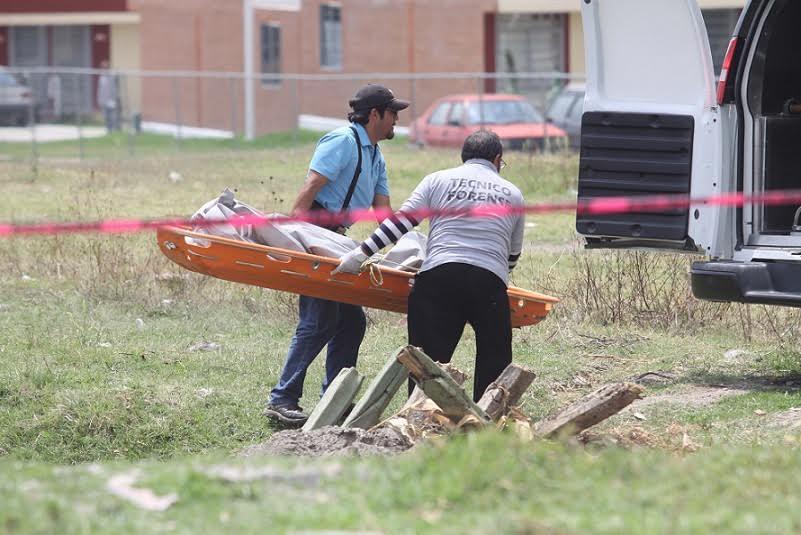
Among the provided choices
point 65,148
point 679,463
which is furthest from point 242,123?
point 679,463

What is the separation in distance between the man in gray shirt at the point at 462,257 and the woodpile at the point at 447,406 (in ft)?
0.91

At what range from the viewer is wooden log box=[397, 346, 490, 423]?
6.30 metres

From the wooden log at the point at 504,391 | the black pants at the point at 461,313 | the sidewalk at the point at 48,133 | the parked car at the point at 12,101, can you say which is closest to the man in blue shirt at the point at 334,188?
the black pants at the point at 461,313

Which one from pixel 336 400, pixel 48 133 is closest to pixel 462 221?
pixel 336 400

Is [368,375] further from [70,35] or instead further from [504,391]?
[70,35]

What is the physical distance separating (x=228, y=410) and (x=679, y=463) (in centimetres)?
375

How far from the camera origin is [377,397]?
7039 millimetres

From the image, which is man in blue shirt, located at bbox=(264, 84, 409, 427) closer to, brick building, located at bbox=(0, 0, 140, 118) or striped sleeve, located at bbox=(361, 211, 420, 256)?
striped sleeve, located at bbox=(361, 211, 420, 256)

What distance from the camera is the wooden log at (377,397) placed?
7.00m

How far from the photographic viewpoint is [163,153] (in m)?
27.8

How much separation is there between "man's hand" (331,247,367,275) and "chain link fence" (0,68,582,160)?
20.1 m

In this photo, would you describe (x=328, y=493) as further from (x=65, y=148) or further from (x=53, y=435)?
(x=65, y=148)

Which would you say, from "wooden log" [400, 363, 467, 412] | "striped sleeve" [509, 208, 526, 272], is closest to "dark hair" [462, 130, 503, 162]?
"striped sleeve" [509, 208, 526, 272]

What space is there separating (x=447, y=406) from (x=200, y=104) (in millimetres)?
27371
